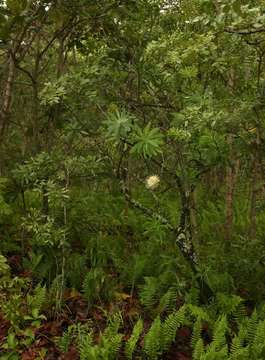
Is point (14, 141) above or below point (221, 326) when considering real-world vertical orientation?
above

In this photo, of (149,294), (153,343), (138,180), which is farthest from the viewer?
(138,180)

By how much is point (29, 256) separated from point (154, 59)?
3.07 m

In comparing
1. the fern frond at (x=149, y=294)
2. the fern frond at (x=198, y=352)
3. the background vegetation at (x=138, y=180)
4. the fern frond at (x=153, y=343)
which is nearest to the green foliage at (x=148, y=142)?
the background vegetation at (x=138, y=180)

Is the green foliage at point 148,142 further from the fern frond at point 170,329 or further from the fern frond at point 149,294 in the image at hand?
the fern frond at point 149,294

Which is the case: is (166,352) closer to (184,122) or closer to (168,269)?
(168,269)

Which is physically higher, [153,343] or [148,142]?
[148,142]

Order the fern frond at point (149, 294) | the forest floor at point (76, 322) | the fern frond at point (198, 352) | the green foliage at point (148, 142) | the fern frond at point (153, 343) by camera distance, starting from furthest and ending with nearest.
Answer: the fern frond at point (149, 294) < the forest floor at point (76, 322) < the fern frond at point (153, 343) < the fern frond at point (198, 352) < the green foliage at point (148, 142)

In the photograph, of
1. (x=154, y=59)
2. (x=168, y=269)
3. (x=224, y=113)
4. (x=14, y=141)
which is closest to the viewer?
(x=224, y=113)

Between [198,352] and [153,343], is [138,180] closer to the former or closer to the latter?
[153,343]

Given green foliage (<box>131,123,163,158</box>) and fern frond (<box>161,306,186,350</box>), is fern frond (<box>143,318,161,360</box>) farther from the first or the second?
green foliage (<box>131,123,163,158</box>)

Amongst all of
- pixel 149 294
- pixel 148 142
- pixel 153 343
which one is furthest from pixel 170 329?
pixel 148 142

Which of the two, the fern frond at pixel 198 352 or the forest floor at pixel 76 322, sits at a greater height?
the fern frond at pixel 198 352

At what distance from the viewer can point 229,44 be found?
4949mm

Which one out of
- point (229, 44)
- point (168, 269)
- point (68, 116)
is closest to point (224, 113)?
point (229, 44)
